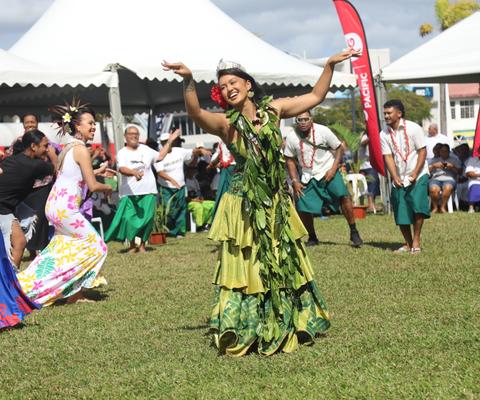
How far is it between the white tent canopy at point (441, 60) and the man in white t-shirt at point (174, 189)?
4435 millimetres

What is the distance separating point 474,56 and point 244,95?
11.4 metres

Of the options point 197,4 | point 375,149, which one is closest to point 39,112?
point 197,4

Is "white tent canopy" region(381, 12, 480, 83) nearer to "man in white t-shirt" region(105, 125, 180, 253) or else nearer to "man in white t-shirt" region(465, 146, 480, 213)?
"man in white t-shirt" region(465, 146, 480, 213)

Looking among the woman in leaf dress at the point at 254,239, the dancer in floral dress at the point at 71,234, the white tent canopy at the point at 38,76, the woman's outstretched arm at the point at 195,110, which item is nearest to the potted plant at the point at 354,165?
the white tent canopy at the point at 38,76

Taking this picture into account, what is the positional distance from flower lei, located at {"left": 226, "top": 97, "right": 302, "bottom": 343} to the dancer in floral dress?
2.82 m

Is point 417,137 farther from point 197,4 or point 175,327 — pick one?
point 197,4

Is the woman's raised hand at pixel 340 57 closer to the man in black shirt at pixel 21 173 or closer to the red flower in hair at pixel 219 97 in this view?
the red flower in hair at pixel 219 97

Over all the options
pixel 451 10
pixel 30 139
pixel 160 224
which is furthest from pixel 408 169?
pixel 451 10

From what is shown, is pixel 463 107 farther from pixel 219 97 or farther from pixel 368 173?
pixel 219 97

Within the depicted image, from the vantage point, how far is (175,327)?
706cm

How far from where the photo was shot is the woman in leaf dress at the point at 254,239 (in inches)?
231

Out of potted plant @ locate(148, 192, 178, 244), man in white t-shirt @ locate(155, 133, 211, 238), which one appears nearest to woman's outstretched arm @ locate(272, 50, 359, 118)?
potted plant @ locate(148, 192, 178, 244)

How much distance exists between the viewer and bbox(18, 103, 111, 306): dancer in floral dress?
8398 millimetres

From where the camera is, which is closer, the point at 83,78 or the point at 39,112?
the point at 83,78
